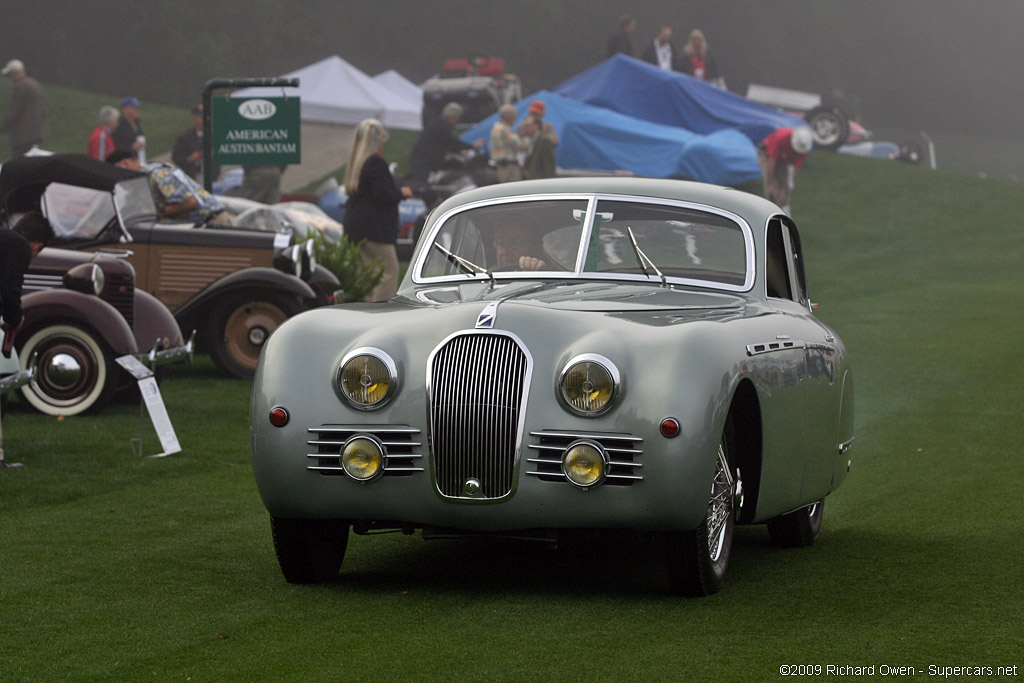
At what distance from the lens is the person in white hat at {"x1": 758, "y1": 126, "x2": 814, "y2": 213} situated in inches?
906

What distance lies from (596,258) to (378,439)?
152 cm

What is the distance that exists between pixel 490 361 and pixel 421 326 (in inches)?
13.1

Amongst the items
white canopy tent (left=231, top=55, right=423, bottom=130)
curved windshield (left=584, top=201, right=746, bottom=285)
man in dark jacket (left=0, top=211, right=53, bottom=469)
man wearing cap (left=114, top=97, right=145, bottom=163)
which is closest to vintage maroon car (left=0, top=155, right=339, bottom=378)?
man in dark jacket (left=0, top=211, right=53, bottom=469)

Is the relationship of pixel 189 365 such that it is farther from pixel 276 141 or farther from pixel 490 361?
pixel 490 361

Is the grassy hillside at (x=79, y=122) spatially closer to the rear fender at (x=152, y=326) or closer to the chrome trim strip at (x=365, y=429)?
the rear fender at (x=152, y=326)

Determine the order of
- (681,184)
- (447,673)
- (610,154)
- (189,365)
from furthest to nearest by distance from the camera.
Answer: (610,154)
(189,365)
(681,184)
(447,673)

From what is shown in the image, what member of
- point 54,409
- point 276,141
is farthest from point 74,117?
point 54,409

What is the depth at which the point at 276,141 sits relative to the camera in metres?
15.5

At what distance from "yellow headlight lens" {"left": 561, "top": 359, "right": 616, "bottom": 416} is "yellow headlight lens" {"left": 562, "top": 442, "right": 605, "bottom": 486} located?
4.7 inches

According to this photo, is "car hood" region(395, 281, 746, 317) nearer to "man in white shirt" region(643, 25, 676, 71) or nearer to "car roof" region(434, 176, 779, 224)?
"car roof" region(434, 176, 779, 224)

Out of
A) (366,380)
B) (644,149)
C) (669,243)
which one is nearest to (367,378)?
(366,380)

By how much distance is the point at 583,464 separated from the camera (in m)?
4.85

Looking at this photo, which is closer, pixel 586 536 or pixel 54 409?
pixel 586 536

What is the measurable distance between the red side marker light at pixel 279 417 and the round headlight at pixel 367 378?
22 cm
